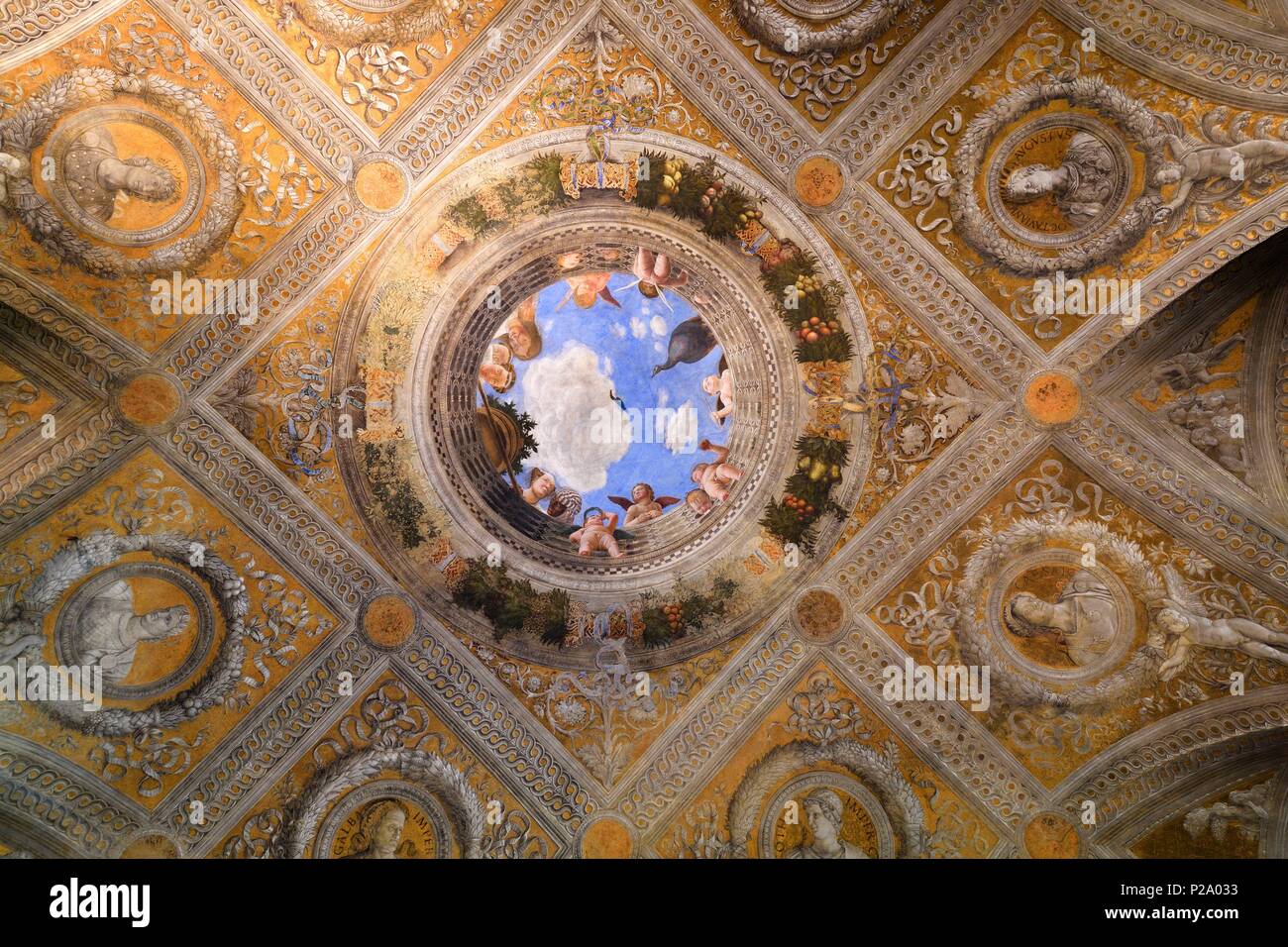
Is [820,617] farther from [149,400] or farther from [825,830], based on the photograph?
[149,400]

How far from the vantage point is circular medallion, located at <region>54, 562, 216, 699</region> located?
1076 cm

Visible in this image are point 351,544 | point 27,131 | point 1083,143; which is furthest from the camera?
point 351,544

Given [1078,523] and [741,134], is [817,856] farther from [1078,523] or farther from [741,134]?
[741,134]

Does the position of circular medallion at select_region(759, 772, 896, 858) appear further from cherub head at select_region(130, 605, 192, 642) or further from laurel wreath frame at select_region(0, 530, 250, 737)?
cherub head at select_region(130, 605, 192, 642)

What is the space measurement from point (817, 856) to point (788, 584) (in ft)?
10.1

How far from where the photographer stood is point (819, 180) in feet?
36.5

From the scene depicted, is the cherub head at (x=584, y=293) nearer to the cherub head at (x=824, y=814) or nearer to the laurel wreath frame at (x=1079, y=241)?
the laurel wreath frame at (x=1079, y=241)

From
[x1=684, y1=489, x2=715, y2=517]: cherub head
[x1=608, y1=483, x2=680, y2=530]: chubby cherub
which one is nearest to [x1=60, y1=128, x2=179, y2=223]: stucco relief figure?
[x1=608, y1=483, x2=680, y2=530]: chubby cherub

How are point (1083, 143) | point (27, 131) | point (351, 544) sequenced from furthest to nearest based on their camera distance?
point (351, 544) → point (1083, 143) → point (27, 131)

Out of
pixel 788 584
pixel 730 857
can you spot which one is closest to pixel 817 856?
pixel 730 857

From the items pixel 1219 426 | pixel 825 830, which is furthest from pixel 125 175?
pixel 1219 426

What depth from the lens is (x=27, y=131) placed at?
9.98 m

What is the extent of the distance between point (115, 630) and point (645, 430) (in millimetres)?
6254

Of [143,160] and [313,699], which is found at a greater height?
[143,160]
